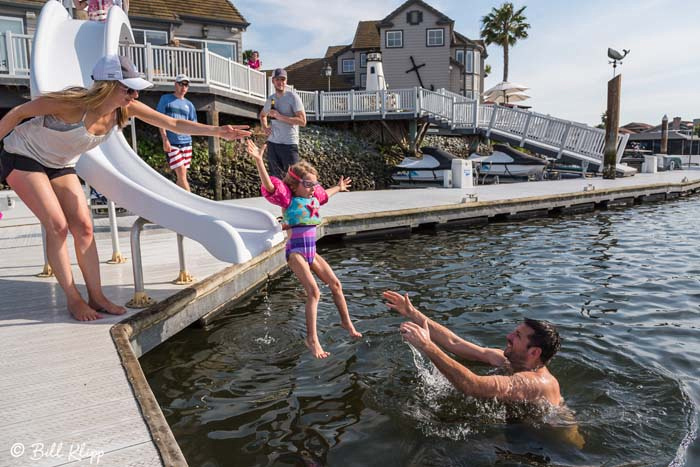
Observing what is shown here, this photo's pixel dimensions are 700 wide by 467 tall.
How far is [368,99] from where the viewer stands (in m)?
22.5

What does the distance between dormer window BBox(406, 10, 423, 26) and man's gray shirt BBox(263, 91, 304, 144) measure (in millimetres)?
30388

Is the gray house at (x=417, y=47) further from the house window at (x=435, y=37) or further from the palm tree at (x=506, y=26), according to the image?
the palm tree at (x=506, y=26)

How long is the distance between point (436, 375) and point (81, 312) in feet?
9.81

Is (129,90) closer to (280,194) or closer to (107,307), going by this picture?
(280,194)

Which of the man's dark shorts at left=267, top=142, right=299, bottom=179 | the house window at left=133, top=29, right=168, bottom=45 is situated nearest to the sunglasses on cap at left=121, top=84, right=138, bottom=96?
the man's dark shorts at left=267, top=142, right=299, bottom=179

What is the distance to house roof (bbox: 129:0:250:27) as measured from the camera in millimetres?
21047

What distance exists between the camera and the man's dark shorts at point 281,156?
8.25 meters

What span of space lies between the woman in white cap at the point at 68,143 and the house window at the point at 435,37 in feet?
111

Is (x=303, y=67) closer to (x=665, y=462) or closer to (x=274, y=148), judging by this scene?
(x=274, y=148)

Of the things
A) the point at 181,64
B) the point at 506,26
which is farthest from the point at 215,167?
the point at 506,26

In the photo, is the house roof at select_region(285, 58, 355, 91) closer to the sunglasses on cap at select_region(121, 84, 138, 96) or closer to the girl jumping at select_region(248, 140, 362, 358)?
the girl jumping at select_region(248, 140, 362, 358)

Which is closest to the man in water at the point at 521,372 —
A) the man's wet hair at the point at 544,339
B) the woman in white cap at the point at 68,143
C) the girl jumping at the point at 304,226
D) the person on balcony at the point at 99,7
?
the man's wet hair at the point at 544,339

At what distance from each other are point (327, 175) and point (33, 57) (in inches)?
559

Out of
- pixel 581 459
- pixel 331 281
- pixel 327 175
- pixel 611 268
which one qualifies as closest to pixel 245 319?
pixel 331 281
